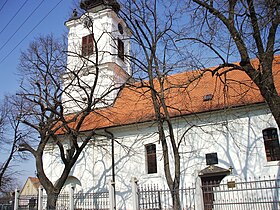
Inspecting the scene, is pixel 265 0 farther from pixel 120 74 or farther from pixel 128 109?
pixel 120 74

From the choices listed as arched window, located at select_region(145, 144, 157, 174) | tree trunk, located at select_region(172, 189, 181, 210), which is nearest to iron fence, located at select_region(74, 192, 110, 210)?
tree trunk, located at select_region(172, 189, 181, 210)

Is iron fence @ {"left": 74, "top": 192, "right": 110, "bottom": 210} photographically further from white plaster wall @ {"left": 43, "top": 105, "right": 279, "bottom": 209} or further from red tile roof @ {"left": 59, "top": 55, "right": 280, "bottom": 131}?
red tile roof @ {"left": 59, "top": 55, "right": 280, "bottom": 131}

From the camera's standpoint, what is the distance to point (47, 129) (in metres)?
17.7

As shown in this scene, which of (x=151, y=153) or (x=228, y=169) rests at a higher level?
(x=151, y=153)

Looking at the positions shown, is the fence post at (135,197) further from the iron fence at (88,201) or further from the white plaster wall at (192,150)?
the white plaster wall at (192,150)

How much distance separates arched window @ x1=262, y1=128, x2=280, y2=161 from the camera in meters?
16.6

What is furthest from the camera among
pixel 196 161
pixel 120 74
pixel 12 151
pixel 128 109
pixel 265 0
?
pixel 12 151

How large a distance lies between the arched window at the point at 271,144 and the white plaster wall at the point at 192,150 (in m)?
0.30

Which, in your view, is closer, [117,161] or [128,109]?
[117,161]

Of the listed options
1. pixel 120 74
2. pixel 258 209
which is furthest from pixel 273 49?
pixel 120 74

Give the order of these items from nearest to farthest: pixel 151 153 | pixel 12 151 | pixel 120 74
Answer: pixel 151 153, pixel 120 74, pixel 12 151

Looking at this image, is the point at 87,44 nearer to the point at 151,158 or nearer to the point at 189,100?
the point at 189,100

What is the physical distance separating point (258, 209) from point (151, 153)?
23.3 ft

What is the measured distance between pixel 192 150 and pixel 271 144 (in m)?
4.12
